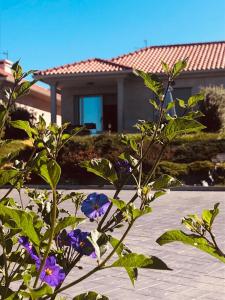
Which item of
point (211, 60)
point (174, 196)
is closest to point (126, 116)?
point (211, 60)

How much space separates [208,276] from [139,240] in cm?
193

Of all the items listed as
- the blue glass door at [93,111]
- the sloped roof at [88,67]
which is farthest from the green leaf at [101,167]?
the blue glass door at [93,111]

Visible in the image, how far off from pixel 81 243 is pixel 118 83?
23.3 meters

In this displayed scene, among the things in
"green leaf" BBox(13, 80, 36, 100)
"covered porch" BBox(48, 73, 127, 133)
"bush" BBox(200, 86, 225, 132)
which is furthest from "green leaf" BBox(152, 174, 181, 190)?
"covered porch" BBox(48, 73, 127, 133)

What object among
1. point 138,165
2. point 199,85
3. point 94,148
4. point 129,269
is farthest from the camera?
point 199,85

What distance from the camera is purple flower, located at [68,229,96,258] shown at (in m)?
1.61

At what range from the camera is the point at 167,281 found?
4887 millimetres

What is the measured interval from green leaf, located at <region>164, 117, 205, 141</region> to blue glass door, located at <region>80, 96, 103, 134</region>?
81.9 feet

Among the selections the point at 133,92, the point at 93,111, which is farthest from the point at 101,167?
the point at 93,111

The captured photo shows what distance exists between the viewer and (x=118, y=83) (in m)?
24.7

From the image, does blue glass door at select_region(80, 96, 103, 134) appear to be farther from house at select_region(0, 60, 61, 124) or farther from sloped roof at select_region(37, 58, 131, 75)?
house at select_region(0, 60, 61, 124)

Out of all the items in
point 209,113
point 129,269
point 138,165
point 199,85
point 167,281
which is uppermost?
point 199,85

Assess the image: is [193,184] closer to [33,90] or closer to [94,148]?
[94,148]

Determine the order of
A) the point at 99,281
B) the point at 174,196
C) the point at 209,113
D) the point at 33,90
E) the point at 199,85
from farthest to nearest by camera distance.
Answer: the point at 33,90, the point at 199,85, the point at 209,113, the point at 174,196, the point at 99,281
